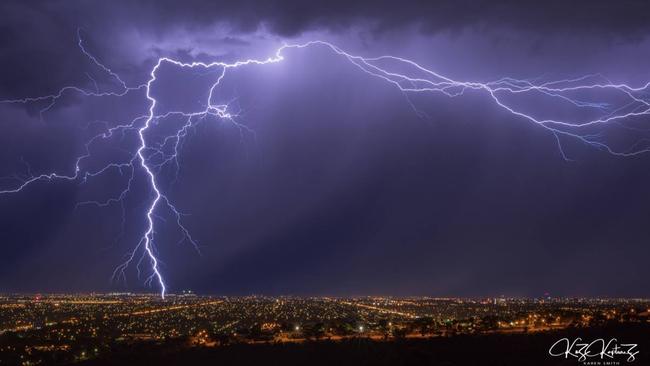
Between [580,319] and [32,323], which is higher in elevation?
[32,323]

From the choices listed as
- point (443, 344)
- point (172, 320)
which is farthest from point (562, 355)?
point (172, 320)

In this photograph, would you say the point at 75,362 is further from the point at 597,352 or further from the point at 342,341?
the point at 597,352

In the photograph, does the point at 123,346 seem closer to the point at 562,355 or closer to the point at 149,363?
the point at 149,363

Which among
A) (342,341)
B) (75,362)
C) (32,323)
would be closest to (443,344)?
(342,341)

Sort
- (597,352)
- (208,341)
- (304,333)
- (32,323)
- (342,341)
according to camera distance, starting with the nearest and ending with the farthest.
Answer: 1. (597,352)
2. (342,341)
3. (208,341)
4. (304,333)
5. (32,323)

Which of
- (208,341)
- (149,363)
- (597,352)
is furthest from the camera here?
(208,341)

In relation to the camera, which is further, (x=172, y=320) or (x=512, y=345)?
(x=172, y=320)
